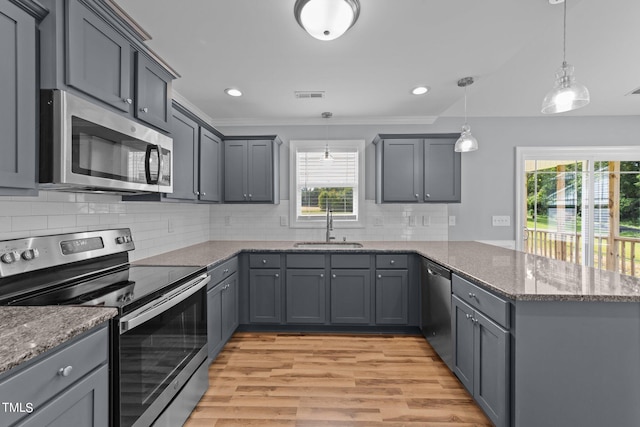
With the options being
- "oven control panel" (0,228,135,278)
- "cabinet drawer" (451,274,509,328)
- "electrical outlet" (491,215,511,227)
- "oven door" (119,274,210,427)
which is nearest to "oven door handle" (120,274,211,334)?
"oven door" (119,274,210,427)

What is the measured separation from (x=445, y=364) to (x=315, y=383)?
1.09 m

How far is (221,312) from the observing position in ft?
8.45

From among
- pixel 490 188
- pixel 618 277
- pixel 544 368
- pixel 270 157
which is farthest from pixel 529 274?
pixel 270 157

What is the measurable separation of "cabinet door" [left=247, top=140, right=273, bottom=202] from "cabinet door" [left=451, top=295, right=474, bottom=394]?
223 centimetres

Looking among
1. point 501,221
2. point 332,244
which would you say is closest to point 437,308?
point 332,244

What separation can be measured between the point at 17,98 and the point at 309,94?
227 cm

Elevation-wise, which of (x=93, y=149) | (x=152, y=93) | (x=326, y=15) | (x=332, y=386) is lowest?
(x=332, y=386)

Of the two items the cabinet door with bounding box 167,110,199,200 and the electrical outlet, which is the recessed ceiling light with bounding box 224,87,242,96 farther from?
the electrical outlet

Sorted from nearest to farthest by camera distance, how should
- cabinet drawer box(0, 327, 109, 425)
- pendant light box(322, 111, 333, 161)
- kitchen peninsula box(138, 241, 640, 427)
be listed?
cabinet drawer box(0, 327, 109, 425)
kitchen peninsula box(138, 241, 640, 427)
pendant light box(322, 111, 333, 161)

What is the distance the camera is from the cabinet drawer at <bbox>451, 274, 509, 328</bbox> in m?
1.59

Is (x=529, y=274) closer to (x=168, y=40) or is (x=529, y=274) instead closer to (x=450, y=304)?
(x=450, y=304)

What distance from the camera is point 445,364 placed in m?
2.49

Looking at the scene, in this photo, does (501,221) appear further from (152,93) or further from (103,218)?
(103,218)

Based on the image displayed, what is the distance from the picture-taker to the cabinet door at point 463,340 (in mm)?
1963
